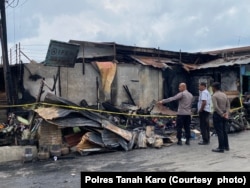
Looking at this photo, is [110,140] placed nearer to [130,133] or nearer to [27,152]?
[130,133]

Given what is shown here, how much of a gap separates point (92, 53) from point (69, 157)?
679 centimetres

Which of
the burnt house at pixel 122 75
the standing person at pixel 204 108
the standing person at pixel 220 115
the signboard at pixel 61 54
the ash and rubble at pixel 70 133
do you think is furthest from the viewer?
the burnt house at pixel 122 75

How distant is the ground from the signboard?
430cm

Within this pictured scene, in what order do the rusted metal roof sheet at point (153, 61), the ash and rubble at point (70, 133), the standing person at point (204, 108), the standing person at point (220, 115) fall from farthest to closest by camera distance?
1. the rusted metal roof sheet at point (153, 61)
2. the standing person at point (204, 108)
3. the ash and rubble at point (70, 133)
4. the standing person at point (220, 115)

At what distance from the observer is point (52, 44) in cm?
1225

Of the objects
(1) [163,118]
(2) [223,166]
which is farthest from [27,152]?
(1) [163,118]

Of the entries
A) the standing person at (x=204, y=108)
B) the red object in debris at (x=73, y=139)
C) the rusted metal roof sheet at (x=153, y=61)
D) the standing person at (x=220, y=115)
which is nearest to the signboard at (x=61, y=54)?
the red object in debris at (x=73, y=139)

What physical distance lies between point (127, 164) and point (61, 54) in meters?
5.76

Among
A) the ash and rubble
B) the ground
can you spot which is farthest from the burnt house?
the ground

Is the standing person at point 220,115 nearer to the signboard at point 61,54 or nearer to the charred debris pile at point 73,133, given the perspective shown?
the charred debris pile at point 73,133

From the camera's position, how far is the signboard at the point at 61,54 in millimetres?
12352

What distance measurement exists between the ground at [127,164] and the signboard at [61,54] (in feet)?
14.1

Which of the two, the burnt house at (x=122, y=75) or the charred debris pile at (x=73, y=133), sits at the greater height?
the burnt house at (x=122, y=75)

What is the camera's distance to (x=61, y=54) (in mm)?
12727
